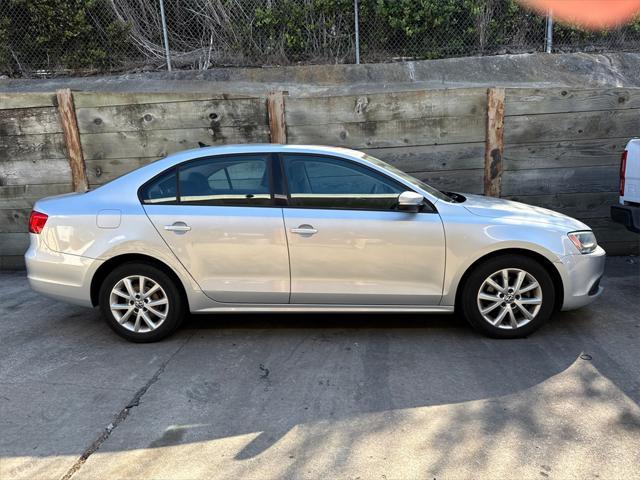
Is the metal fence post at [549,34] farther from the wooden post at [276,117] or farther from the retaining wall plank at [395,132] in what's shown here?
the wooden post at [276,117]

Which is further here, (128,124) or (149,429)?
(128,124)

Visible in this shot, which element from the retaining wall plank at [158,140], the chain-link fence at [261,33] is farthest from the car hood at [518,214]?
the chain-link fence at [261,33]

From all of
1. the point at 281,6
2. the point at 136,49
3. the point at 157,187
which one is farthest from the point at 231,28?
the point at 157,187

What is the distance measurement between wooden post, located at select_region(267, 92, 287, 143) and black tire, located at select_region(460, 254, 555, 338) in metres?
3.04

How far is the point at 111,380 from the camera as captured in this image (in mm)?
3529

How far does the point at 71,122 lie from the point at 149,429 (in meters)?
4.53

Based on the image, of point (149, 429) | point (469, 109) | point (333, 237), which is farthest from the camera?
point (469, 109)

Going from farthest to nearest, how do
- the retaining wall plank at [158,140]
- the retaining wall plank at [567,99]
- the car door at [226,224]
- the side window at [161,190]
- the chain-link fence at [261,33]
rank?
the chain-link fence at [261,33], the retaining wall plank at [158,140], the retaining wall plank at [567,99], the side window at [161,190], the car door at [226,224]

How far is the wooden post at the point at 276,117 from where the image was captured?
19.5ft

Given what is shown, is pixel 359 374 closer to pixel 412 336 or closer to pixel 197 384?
pixel 412 336

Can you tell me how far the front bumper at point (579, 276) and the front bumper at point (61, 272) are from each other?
3683 millimetres

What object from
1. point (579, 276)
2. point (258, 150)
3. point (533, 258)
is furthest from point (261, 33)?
point (579, 276)

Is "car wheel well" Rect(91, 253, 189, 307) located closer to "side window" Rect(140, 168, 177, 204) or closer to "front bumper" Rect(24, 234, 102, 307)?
"front bumper" Rect(24, 234, 102, 307)

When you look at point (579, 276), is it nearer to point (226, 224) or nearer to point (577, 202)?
point (577, 202)
